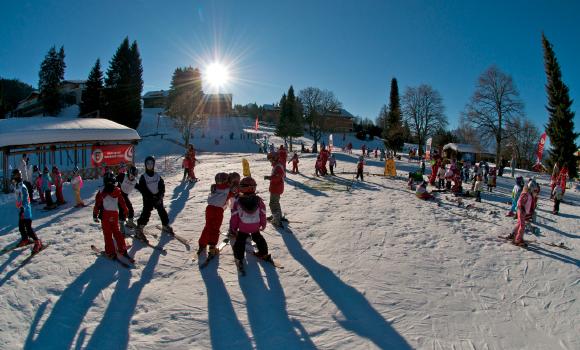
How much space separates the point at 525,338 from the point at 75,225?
9.64 m

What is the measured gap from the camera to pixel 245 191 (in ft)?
17.8

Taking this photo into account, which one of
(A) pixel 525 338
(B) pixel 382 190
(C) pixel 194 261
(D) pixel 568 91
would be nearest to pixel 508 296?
(A) pixel 525 338

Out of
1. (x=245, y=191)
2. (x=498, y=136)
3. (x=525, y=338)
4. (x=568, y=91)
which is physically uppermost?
(x=568, y=91)

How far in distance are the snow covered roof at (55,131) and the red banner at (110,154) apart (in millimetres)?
536

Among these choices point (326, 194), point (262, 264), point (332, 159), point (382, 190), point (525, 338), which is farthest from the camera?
point (332, 159)

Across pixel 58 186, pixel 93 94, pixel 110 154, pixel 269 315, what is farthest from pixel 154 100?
pixel 269 315

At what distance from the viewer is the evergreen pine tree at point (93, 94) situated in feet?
146

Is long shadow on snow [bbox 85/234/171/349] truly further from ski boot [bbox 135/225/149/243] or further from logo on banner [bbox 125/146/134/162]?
logo on banner [bbox 125/146/134/162]

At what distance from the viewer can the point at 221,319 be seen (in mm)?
4246

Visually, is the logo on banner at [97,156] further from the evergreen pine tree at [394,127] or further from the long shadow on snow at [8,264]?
the evergreen pine tree at [394,127]

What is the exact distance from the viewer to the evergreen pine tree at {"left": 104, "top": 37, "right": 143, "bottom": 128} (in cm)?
4406

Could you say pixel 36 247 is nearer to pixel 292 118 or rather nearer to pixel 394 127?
pixel 292 118

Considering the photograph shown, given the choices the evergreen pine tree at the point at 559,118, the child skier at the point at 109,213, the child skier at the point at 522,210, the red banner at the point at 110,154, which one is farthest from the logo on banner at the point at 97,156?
the evergreen pine tree at the point at 559,118

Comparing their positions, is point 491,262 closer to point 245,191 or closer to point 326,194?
point 245,191
